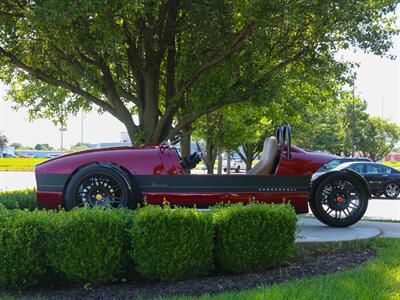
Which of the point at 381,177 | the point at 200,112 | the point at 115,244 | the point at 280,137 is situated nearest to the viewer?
the point at 115,244

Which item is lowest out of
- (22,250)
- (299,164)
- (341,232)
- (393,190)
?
(393,190)

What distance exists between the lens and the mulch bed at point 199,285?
15.0ft

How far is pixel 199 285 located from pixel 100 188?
2.42 metres

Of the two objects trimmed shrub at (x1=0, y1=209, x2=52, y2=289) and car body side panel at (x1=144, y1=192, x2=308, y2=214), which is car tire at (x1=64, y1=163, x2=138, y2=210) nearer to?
car body side panel at (x1=144, y1=192, x2=308, y2=214)

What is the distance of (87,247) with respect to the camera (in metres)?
4.70

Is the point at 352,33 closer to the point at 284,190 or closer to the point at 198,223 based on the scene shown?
the point at 284,190

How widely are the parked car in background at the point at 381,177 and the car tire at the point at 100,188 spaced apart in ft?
47.9

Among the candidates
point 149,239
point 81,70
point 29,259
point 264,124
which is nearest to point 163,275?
point 149,239

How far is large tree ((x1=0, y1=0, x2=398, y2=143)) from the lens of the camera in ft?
31.7

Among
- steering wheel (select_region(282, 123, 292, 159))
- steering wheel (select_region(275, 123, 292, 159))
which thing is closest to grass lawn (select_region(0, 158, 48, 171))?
steering wheel (select_region(275, 123, 292, 159))

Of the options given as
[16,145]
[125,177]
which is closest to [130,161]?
[125,177]

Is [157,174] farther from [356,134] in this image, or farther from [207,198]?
[356,134]

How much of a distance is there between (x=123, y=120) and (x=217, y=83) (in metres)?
2.41

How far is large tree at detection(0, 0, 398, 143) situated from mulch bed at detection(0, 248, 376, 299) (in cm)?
535
